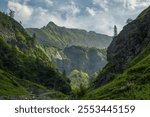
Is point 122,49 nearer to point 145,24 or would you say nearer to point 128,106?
point 145,24

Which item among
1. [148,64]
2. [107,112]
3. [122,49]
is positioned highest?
[122,49]

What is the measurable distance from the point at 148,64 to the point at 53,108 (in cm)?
8373

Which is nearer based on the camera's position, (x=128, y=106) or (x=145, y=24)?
(x=128, y=106)

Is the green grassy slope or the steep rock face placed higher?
the steep rock face

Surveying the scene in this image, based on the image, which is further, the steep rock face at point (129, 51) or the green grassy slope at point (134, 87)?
the steep rock face at point (129, 51)

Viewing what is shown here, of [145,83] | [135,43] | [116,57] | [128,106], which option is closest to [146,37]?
[135,43]

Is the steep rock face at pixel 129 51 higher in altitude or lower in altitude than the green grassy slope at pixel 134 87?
higher

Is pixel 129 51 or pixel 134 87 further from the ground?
pixel 129 51

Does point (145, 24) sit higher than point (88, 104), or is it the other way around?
point (145, 24)

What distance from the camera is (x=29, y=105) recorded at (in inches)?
1032

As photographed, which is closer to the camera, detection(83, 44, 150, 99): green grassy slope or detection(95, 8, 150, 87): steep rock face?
detection(83, 44, 150, 99): green grassy slope

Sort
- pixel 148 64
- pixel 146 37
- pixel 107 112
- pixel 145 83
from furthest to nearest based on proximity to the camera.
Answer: pixel 146 37 < pixel 148 64 < pixel 145 83 < pixel 107 112

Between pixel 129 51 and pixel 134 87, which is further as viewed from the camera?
pixel 129 51

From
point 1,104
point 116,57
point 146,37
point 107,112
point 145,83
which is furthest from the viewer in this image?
point 116,57
